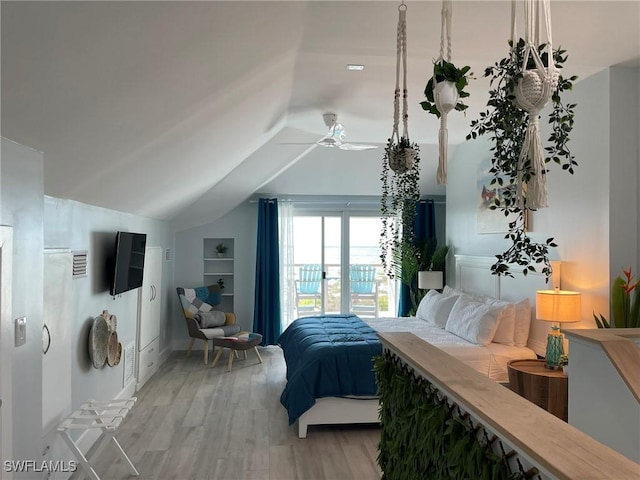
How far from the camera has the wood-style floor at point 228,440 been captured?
11.7ft

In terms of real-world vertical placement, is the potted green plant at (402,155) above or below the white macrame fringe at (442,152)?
above

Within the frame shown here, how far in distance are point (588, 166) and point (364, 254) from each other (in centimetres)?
472

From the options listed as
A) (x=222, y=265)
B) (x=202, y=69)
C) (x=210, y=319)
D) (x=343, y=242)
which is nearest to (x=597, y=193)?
(x=202, y=69)

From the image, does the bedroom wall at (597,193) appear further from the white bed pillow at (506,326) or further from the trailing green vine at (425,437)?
the trailing green vine at (425,437)

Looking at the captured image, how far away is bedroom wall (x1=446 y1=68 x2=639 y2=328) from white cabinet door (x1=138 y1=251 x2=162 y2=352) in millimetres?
4139

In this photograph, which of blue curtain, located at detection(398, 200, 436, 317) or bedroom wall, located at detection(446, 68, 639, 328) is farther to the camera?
blue curtain, located at detection(398, 200, 436, 317)

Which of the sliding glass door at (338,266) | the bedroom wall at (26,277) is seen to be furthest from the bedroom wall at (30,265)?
the sliding glass door at (338,266)

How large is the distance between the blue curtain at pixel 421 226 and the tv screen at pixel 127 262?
165 inches

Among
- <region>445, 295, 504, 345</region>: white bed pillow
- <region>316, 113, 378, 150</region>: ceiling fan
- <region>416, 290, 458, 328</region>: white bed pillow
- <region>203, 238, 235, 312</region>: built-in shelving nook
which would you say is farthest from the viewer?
<region>203, 238, 235, 312</region>: built-in shelving nook

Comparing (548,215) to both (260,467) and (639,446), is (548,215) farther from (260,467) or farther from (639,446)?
(260,467)

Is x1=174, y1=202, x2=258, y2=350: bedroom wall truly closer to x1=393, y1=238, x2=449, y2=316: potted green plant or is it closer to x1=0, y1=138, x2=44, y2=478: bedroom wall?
x1=393, y1=238, x2=449, y2=316: potted green plant

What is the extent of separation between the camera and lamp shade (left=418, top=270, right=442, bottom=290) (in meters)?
6.85

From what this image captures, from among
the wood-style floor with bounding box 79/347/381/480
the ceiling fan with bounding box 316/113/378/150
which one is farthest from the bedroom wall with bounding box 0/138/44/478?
the ceiling fan with bounding box 316/113/378/150

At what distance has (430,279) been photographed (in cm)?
685
